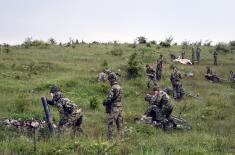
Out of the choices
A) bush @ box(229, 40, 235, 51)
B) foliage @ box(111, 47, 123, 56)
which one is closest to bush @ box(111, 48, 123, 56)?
foliage @ box(111, 47, 123, 56)

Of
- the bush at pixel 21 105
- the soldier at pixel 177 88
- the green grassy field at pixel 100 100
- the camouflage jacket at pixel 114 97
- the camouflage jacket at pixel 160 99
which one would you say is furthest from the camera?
the soldier at pixel 177 88

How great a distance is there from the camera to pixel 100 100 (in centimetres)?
2770

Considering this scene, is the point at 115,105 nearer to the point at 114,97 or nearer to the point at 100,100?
the point at 114,97

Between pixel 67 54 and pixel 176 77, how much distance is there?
Result: 48.5ft

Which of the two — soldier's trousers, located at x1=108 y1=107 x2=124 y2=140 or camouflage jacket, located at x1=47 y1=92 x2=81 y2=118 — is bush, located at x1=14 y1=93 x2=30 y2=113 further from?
soldier's trousers, located at x1=108 y1=107 x2=124 y2=140

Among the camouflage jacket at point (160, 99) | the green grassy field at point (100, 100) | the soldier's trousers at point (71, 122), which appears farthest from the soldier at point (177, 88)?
the soldier's trousers at point (71, 122)

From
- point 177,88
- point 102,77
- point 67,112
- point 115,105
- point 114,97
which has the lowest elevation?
point 177,88

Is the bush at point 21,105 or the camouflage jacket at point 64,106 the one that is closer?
the camouflage jacket at point 64,106

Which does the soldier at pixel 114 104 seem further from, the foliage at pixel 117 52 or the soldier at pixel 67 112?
the foliage at pixel 117 52

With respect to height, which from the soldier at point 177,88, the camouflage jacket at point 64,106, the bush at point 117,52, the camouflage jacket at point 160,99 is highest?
the bush at point 117,52

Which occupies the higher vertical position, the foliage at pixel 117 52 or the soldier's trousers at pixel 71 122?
the foliage at pixel 117 52

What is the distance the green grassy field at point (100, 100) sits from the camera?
48.4ft

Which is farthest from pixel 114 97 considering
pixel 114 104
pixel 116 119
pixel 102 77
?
pixel 102 77

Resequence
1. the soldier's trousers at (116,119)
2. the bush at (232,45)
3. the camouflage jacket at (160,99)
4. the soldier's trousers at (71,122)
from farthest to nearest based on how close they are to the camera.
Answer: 1. the bush at (232,45)
2. the camouflage jacket at (160,99)
3. the soldier's trousers at (116,119)
4. the soldier's trousers at (71,122)
